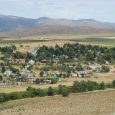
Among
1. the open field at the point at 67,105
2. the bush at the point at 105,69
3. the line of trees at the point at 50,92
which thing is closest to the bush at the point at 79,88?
the line of trees at the point at 50,92

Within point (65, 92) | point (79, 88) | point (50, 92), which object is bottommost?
point (50, 92)

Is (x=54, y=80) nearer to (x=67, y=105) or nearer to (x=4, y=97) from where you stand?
(x=4, y=97)

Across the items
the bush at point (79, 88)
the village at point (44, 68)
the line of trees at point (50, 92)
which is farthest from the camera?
the village at point (44, 68)

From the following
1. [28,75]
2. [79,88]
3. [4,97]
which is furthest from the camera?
[28,75]

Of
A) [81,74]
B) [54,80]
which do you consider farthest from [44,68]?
[54,80]

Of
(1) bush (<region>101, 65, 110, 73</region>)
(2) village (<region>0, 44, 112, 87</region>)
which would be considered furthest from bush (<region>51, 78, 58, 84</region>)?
(1) bush (<region>101, 65, 110, 73</region>)

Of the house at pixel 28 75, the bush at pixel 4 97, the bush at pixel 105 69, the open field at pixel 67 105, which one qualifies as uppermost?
the open field at pixel 67 105

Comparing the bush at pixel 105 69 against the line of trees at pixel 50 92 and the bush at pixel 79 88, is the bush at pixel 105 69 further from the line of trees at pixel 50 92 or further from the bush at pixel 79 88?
the bush at pixel 79 88
